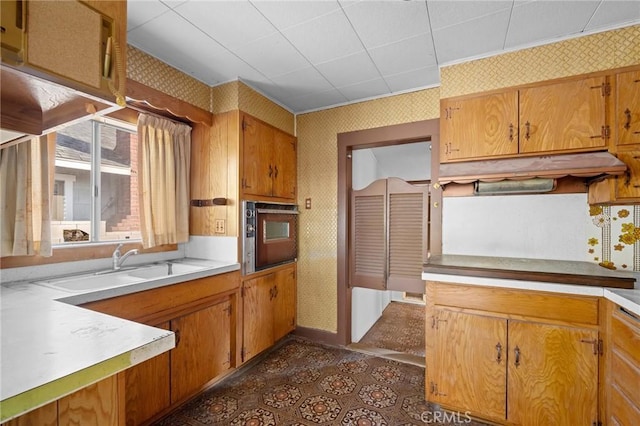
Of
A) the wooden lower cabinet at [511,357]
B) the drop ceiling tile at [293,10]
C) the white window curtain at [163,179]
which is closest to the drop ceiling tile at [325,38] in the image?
the drop ceiling tile at [293,10]

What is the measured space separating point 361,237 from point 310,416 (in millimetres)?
1661

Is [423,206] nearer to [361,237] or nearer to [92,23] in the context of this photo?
[361,237]

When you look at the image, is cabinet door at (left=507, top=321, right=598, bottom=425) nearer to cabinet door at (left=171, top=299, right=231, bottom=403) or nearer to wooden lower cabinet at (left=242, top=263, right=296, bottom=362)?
wooden lower cabinet at (left=242, top=263, right=296, bottom=362)

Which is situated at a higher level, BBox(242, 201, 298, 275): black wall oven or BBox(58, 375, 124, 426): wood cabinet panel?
BBox(242, 201, 298, 275): black wall oven

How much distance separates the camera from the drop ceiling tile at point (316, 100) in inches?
111

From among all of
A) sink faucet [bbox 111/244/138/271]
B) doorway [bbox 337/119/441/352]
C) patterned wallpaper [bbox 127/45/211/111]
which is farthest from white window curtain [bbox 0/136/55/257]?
doorway [bbox 337/119/441/352]

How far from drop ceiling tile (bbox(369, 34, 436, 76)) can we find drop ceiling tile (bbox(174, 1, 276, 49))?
0.86 meters

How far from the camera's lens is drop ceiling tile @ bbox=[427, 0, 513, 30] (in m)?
1.62

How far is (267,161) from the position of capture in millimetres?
2773

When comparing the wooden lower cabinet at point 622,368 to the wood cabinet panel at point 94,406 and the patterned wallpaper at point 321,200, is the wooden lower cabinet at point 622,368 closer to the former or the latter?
the patterned wallpaper at point 321,200

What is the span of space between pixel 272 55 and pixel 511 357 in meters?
2.73

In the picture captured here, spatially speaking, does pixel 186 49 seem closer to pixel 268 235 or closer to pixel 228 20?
pixel 228 20

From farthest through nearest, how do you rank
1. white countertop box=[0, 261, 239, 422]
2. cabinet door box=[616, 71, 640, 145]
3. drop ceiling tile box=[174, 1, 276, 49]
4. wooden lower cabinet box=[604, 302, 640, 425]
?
cabinet door box=[616, 71, 640, 145]
drop ceiling tile box=[174, 1, 276, 49]
wooden lower cabinet box=[604, 302, 640, 425]
white countertop box=[0, 261, 239, 422]

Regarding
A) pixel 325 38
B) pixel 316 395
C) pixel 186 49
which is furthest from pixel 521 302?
pixel 186 49
